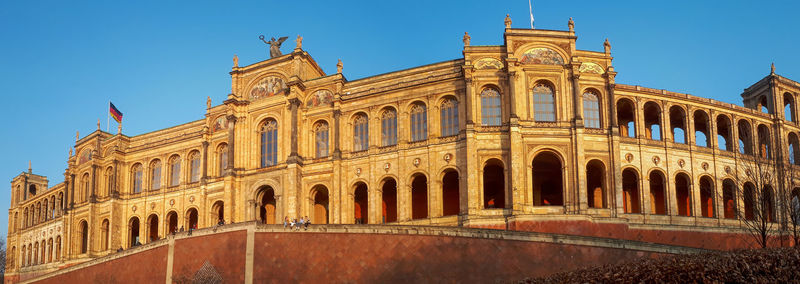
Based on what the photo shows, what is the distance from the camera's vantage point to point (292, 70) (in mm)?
52531

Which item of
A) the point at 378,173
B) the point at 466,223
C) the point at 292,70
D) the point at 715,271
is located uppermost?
the point at 292,70

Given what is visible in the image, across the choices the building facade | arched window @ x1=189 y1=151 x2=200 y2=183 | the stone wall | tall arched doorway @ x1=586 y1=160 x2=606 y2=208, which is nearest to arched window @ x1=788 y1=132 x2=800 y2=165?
the building facade

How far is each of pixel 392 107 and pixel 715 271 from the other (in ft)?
101

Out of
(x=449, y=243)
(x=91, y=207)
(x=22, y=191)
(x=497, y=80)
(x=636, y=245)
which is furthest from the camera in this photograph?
(x=22, y=191)

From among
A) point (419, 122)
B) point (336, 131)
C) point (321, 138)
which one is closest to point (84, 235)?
point (321, 138)

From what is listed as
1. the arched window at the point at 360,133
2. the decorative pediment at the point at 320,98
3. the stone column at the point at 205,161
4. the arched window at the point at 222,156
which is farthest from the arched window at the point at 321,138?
the stone column at the point at 205,161

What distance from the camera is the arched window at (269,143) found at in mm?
52241

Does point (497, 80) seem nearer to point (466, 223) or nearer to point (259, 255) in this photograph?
point (466, 223)

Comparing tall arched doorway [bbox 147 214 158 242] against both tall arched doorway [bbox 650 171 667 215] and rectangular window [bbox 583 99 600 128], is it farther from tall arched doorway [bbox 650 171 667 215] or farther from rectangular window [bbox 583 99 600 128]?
tall arched doorway [bbox 650 171 667 215]

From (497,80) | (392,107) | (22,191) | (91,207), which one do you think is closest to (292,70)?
(392,107)

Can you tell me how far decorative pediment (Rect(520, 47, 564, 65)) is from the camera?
46125 mm

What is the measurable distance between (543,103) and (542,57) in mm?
2813

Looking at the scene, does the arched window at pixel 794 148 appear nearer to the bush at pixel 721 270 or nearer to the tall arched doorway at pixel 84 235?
the bush at pixel 721 270

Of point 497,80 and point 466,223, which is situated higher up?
point 497,80
